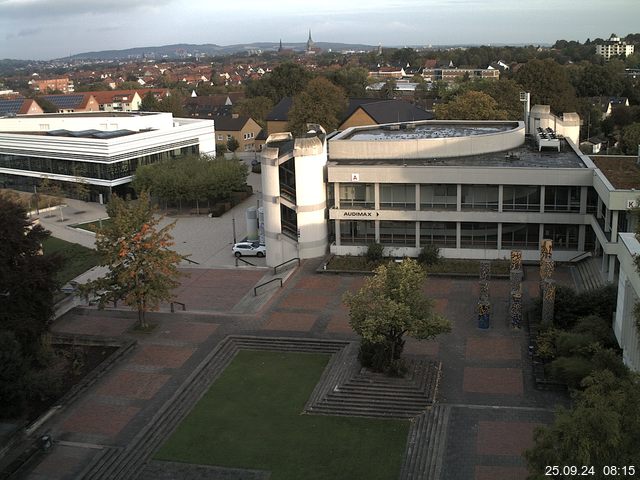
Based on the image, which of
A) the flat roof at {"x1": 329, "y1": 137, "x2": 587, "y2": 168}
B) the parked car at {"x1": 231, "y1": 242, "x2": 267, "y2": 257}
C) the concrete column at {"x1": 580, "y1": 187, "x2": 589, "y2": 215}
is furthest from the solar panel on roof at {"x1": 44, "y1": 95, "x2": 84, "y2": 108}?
the concrete column at {"x1": 580, "y1": 187, "x2": 589, "y2": 215}

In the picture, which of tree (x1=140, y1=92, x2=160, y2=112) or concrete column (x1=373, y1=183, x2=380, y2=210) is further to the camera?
tree (x1=140, y1=92, x2=160, y2=112)

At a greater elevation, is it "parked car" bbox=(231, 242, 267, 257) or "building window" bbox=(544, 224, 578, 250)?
"building window" bbox=(544, 224, 578, 250)

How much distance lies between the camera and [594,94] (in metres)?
117

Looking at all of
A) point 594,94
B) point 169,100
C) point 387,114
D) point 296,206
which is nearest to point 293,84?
point 169,100

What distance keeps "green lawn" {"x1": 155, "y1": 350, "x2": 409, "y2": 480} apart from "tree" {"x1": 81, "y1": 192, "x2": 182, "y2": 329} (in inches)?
237

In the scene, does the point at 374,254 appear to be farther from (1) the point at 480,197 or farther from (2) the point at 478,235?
(1) the point at 480,197

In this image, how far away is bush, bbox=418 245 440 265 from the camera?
38031 mm

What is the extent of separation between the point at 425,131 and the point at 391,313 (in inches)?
1040

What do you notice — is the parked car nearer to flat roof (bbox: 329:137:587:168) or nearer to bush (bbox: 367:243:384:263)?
flat roof (bbox: 329:137:587:168)

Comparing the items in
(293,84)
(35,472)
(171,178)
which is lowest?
(35,472)

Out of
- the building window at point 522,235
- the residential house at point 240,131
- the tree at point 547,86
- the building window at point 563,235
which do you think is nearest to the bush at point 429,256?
the building window at point 522,235

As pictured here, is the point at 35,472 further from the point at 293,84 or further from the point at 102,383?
the point at 293,84

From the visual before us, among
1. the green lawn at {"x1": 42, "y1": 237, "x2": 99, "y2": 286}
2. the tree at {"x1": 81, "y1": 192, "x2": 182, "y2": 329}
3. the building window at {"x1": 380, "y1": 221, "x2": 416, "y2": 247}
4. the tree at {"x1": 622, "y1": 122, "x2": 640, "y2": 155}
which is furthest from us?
the tree at {"x1": 622, "y1": 122, "x2": 640, "y2": 155}

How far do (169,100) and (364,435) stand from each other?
8827 centimetres
